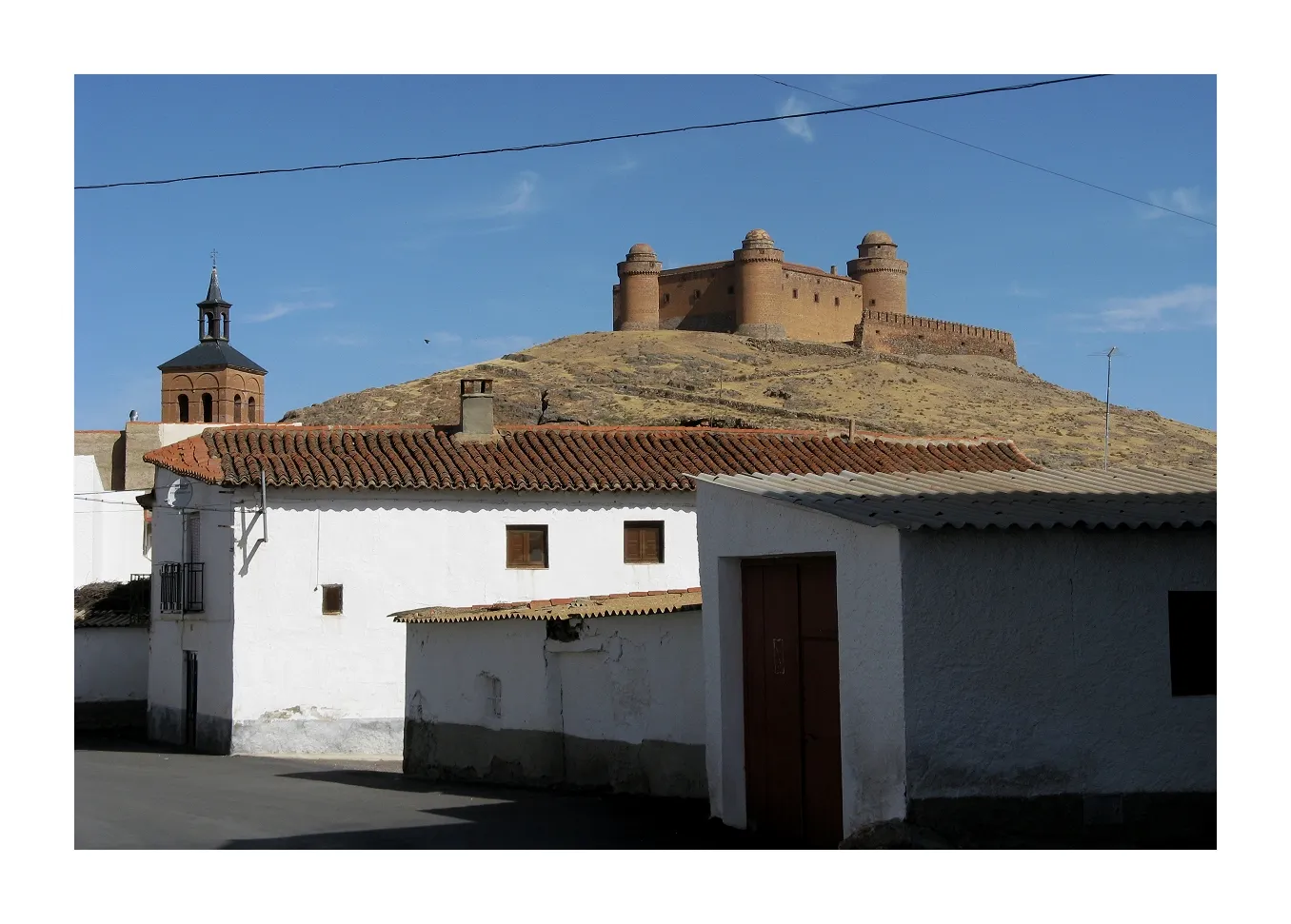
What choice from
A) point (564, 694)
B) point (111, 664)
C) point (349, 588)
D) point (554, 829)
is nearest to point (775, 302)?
point (111, 664)

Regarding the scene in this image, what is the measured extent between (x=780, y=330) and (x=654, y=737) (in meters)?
75.7

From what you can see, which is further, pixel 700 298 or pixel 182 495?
pixel 700 298

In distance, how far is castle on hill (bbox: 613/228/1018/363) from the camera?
88000 millimetres

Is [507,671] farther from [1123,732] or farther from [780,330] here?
[780,330]

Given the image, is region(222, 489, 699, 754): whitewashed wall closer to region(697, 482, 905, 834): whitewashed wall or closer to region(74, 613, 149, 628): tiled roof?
region(74, 613, 149, 628): tiled roof

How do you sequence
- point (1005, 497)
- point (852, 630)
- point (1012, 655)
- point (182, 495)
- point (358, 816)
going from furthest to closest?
point (182, 495)
point (358, 816)
point (1005, 497)
point (852, 630)
point (1012, 655)

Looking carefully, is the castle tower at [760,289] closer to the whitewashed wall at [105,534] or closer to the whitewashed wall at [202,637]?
the whitewashed wall at [105,534]

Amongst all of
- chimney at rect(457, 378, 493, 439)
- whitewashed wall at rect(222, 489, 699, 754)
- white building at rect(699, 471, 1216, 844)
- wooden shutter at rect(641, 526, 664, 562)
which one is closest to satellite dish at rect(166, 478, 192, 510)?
whitewashed wall at rect(222, 489, 699, 754)

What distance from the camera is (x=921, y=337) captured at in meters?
89.1

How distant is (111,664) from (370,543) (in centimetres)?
895

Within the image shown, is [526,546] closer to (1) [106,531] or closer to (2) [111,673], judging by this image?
(2) [111,673]

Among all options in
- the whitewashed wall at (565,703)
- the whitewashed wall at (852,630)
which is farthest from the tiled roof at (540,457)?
the whitewashed wall at (852,630)

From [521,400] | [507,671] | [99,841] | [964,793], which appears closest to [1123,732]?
[964,793]

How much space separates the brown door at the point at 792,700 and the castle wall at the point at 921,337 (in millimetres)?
78575
